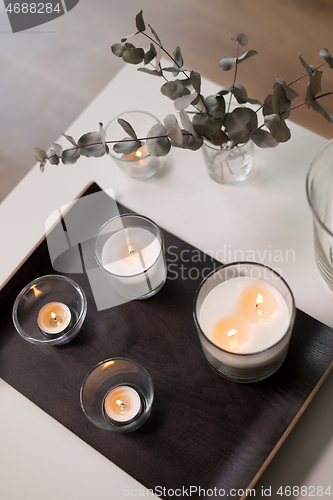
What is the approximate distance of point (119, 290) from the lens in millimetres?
702

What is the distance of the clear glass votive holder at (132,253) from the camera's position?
2.21 ft

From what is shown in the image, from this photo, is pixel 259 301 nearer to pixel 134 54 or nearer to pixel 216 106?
pixel 216 106

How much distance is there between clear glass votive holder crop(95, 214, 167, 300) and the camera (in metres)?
0.67

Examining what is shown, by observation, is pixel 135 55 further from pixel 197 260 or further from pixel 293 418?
pixel 293 418

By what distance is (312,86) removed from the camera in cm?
52

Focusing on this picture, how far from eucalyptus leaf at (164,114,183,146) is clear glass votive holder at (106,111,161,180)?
16 cm

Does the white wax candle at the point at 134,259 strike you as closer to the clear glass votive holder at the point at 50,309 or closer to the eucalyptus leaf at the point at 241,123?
the clear glass votive holder at the point at 50,309

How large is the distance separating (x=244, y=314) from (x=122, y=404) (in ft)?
0.69
